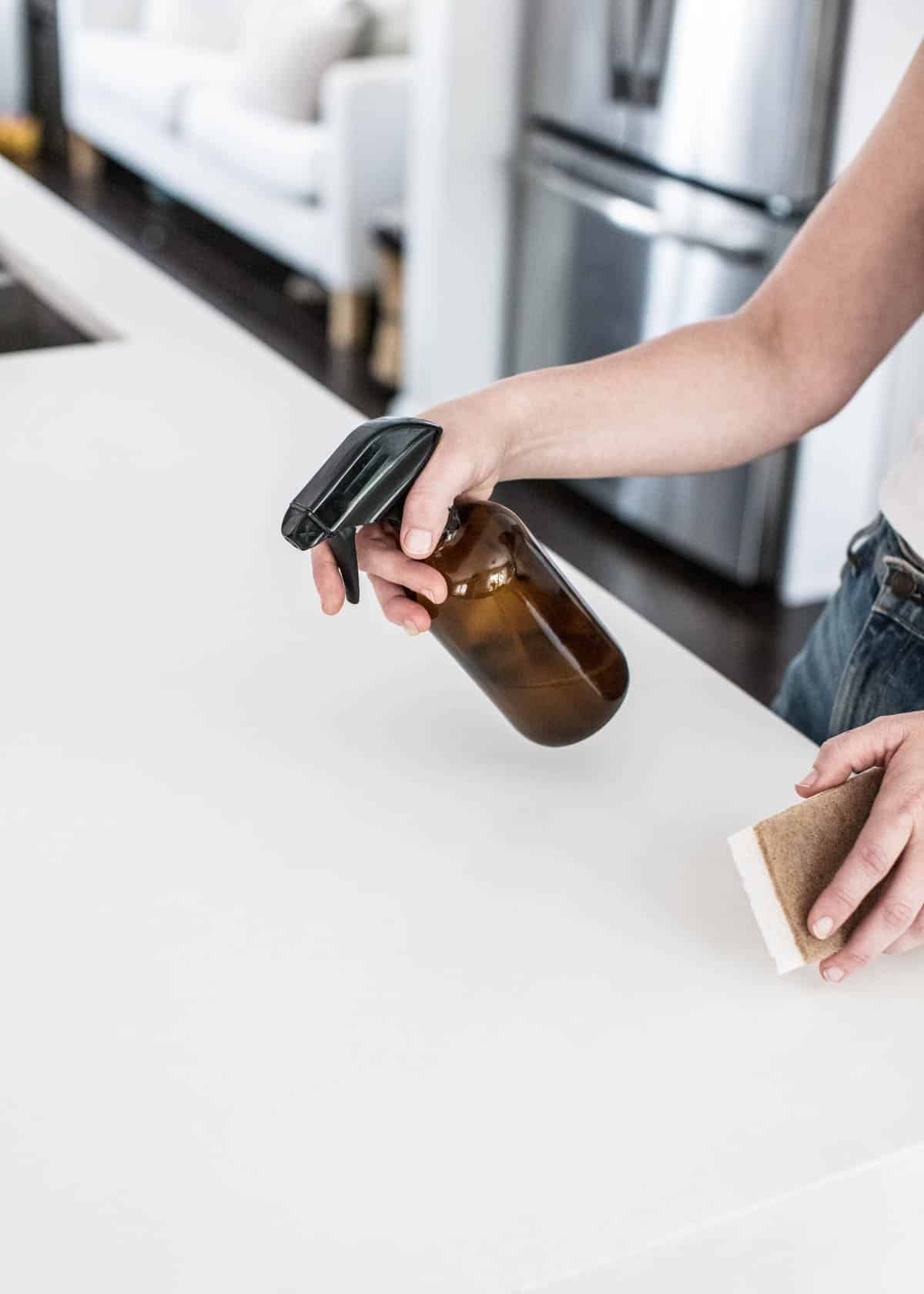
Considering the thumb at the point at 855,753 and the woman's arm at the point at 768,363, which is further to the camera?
the woman's arm at the point at 768,363

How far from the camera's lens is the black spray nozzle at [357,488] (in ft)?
2.34

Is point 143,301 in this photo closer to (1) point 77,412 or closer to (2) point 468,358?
(1) point 77,412

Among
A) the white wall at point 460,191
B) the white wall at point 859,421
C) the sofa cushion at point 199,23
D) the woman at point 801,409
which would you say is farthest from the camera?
the sofa cushion at point 199,23

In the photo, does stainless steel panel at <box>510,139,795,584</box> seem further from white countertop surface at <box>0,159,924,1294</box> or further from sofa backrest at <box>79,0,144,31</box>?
sofa backrest at <box>79,0,144,31</box>

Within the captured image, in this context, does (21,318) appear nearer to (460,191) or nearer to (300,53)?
(460,191)

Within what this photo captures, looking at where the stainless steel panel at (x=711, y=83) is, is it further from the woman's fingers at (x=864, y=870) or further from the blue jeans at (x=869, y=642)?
the woman's fingers at (x=864, y=870)

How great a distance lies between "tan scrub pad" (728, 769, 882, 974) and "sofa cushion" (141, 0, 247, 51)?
522cm

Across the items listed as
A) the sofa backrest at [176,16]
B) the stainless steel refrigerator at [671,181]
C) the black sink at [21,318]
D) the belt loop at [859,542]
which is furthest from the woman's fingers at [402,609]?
the sofa backrest at [176,16]

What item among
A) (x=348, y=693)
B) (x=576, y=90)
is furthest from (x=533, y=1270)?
(x=576, y=90)

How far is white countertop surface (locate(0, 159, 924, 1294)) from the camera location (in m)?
0.55

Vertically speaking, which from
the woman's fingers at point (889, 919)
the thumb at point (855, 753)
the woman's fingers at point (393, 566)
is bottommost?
the woman's fingers at point (889, 919)

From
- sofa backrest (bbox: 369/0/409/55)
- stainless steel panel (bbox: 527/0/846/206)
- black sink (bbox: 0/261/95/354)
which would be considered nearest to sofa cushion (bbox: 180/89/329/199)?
sofa backrest (bbox: 369/0/409/55)

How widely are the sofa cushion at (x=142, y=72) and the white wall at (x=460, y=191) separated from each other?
1.81 meters

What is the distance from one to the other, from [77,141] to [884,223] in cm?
556
